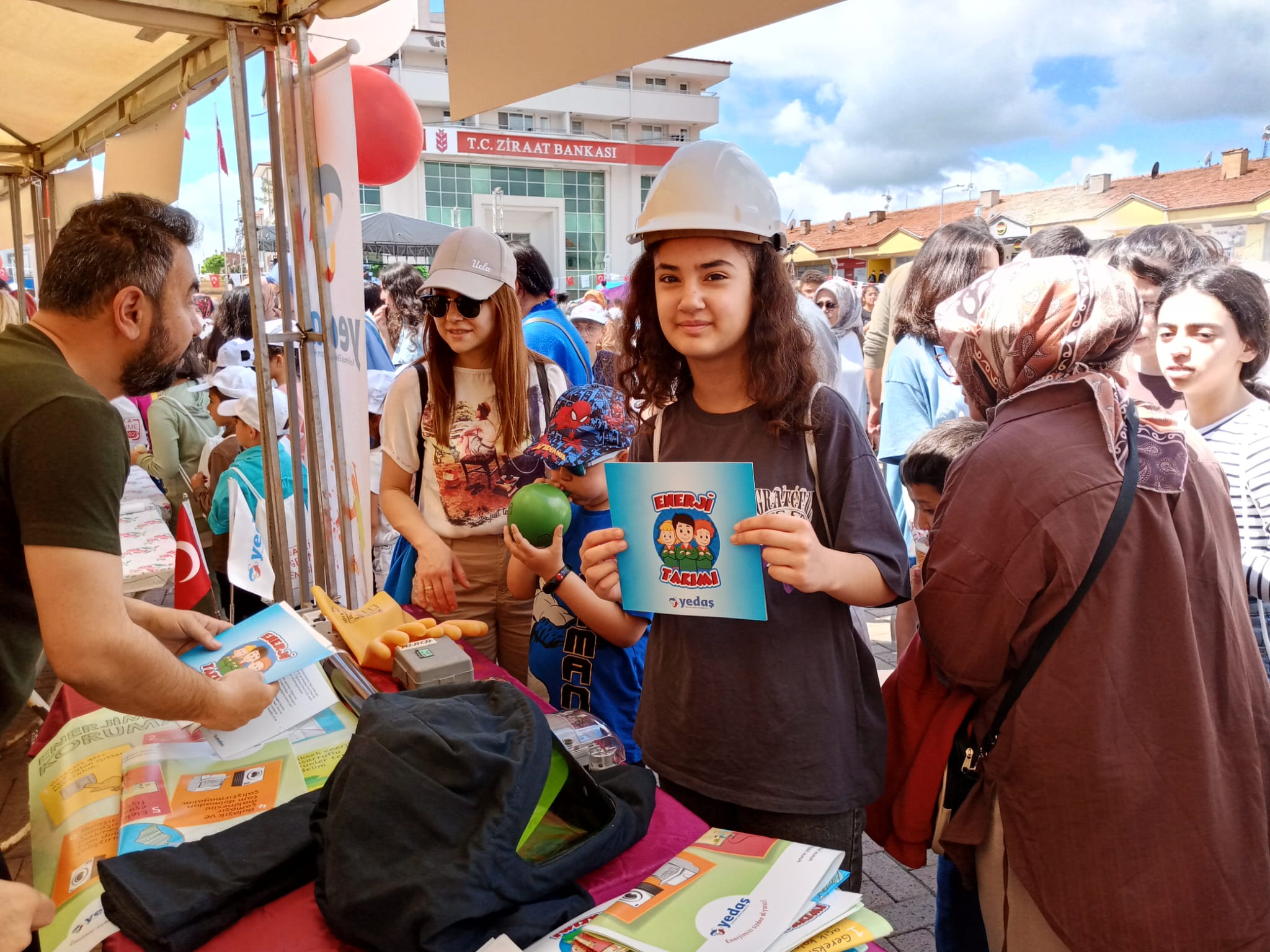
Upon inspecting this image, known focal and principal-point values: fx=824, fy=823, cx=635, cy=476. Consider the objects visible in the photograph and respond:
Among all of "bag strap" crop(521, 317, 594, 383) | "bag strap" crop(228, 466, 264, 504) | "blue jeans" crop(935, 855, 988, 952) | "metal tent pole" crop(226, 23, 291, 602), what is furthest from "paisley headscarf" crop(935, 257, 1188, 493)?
"bag strap" crop(228, 466, 264, 504)

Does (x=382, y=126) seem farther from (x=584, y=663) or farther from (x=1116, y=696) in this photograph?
(x=1116, y=696)

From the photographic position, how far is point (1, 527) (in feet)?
5.01

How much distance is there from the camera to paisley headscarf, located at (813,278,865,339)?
Answer: 6457 millimetres

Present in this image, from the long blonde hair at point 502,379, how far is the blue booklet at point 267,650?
33.0 inches

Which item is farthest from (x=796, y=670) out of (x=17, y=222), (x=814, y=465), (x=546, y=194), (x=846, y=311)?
(x=546, y=194)

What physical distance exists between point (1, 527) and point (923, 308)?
3123 mm

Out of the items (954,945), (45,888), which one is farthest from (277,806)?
(954,945)

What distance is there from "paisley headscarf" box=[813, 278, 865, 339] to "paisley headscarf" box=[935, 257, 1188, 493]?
4971mm

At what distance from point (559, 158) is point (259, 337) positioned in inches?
1300

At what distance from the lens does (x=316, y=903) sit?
1.16 meters

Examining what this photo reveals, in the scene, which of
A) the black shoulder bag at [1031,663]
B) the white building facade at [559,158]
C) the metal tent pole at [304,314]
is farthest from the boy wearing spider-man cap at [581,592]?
the white building facade at [559,158]

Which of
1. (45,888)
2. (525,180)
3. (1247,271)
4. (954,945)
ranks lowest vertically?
(954,945)

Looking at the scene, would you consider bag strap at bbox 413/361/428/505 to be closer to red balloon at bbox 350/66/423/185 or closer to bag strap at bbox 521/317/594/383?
bag strap at bbox 521/317/594/383

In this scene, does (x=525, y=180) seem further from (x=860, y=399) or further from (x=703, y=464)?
(x=703, y=464)
